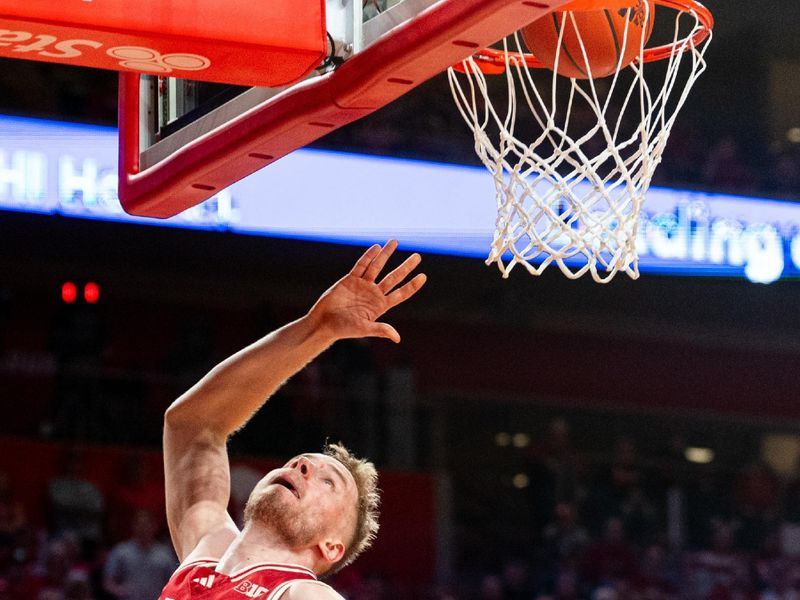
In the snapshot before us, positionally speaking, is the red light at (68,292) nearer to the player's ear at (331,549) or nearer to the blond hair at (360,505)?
the blond hair at (360,505)

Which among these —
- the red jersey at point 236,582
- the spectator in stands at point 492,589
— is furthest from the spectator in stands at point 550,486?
the red jersey at point 236,582

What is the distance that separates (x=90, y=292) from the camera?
11078mm

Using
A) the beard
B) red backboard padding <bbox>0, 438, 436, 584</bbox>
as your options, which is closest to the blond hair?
the beard

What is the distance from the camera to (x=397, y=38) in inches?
103

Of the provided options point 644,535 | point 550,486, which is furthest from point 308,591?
point 644,535

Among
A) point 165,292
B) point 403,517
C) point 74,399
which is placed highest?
point 165,292

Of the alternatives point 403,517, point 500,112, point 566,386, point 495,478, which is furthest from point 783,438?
point 500,112

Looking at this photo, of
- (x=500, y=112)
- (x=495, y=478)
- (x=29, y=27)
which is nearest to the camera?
(x=29, y=27)

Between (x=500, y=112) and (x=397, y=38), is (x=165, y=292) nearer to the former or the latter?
(x=500, y=112)

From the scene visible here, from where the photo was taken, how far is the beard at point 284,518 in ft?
10.6

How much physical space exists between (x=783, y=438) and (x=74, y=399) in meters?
6.59

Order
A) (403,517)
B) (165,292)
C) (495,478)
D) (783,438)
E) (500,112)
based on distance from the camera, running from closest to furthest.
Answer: (500,112) → (403,517) → (495,478) → (165,292) → (783,438)

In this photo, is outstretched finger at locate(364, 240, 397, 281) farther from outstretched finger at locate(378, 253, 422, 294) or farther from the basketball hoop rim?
the basketball hoop rim

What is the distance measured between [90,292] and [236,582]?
8.25m
